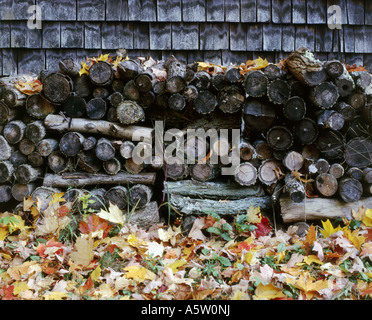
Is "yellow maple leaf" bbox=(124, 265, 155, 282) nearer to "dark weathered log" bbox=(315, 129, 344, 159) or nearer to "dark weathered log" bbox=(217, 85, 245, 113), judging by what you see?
"dark weathered log" bbox=(217, 85, 245, 113)

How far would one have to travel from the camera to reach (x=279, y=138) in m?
3.06

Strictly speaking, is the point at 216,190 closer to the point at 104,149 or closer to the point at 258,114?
the point at 258,114

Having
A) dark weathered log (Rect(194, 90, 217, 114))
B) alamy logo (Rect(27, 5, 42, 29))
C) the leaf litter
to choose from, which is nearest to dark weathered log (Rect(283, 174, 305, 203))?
the leaf litter

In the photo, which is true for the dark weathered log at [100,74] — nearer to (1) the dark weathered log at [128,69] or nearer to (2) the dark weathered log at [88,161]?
(1) the dark weathered log at [128,69]

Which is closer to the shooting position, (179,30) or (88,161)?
(88,161)

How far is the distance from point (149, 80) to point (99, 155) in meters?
0.80

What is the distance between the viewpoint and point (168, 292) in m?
2.12

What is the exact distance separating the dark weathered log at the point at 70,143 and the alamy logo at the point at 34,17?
190 cm

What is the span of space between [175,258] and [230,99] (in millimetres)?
1461

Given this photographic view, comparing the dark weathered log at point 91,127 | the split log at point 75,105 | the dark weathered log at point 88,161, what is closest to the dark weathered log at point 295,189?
the dark weathered log at point 91,127

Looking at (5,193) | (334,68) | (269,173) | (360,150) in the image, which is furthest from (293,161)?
(5,193)
